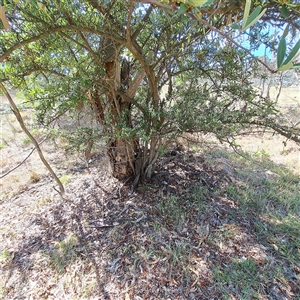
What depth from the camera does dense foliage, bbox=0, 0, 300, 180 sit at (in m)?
1.41

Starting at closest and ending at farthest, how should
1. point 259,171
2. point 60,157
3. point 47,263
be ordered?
point 47,263 < point 259,171 < point 60,157

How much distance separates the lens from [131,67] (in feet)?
7.43

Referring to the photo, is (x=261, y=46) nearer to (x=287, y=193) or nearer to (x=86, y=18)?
(x=86, y=18)

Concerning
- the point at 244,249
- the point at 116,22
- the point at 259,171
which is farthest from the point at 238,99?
the point at 259,171

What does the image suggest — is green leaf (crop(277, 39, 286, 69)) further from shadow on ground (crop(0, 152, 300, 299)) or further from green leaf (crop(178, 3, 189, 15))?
shadow on ground (crop(0, 152, 300, 299))

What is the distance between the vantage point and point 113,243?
1806 millimetres

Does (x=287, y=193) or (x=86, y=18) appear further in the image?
(x=287, y=193)

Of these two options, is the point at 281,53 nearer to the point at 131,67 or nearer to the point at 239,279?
the point at 239,279

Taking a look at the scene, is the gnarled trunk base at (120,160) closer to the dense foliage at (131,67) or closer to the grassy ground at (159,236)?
the dense foliage at (131,67)

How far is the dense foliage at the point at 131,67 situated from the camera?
141 cm

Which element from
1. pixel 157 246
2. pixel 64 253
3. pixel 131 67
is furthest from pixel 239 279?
pixel 131 67

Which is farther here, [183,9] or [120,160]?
[120,160]

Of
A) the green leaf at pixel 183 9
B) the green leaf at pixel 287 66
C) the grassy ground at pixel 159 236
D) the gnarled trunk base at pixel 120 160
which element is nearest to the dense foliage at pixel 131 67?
the gnarled trunk base at pixel 120 160

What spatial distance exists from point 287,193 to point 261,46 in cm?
183
